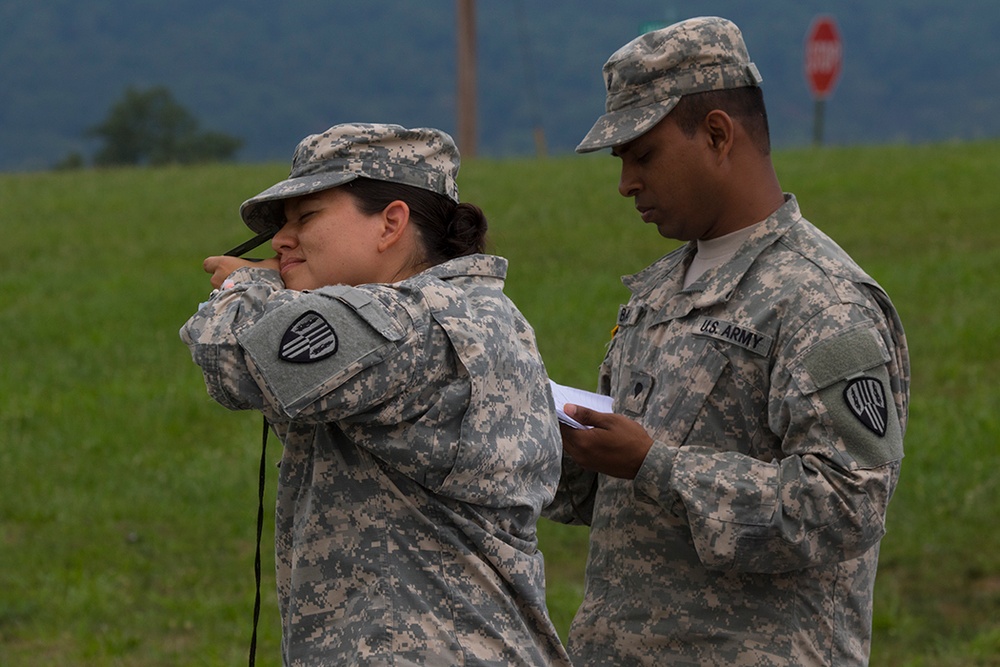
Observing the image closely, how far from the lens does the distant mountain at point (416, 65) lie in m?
160

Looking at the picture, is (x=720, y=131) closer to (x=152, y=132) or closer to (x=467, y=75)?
(x=467, y=75)

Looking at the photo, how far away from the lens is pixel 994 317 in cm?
1067

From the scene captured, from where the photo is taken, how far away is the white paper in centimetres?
300

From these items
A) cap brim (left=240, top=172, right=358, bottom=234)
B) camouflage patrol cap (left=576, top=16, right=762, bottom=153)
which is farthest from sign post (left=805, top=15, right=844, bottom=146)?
cap brim (left=240, top=172, right=358, bottom=234)

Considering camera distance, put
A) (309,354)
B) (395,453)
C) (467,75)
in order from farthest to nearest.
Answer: (467,75), (395,453), (309,354)

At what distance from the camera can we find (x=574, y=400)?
3117 mm

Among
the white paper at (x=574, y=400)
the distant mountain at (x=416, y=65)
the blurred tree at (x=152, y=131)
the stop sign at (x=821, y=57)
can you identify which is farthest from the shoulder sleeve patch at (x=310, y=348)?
the distant mountain at (x=416, y=65)

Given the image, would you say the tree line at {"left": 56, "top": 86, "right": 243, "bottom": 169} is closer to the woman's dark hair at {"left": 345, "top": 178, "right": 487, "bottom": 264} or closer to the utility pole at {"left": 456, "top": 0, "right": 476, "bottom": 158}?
the utility pole at {"left": 456, "top": 0, "right": 476, "bottom": 158}

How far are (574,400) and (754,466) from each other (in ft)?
1.33

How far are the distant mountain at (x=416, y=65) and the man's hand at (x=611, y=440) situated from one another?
145 metres

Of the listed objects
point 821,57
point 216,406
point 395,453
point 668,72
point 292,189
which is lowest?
point 216,406

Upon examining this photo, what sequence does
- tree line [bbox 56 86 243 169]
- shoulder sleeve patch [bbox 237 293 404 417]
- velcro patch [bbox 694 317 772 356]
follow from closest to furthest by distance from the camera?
shoulder sleeve patch [bbox 237 293 404 417] → velcro patch [bbox 694 317 772 356] → tree line [bbox 56 86 243 169]

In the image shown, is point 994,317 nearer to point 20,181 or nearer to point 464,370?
point 464,370

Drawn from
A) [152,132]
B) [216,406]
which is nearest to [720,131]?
[216,406]
